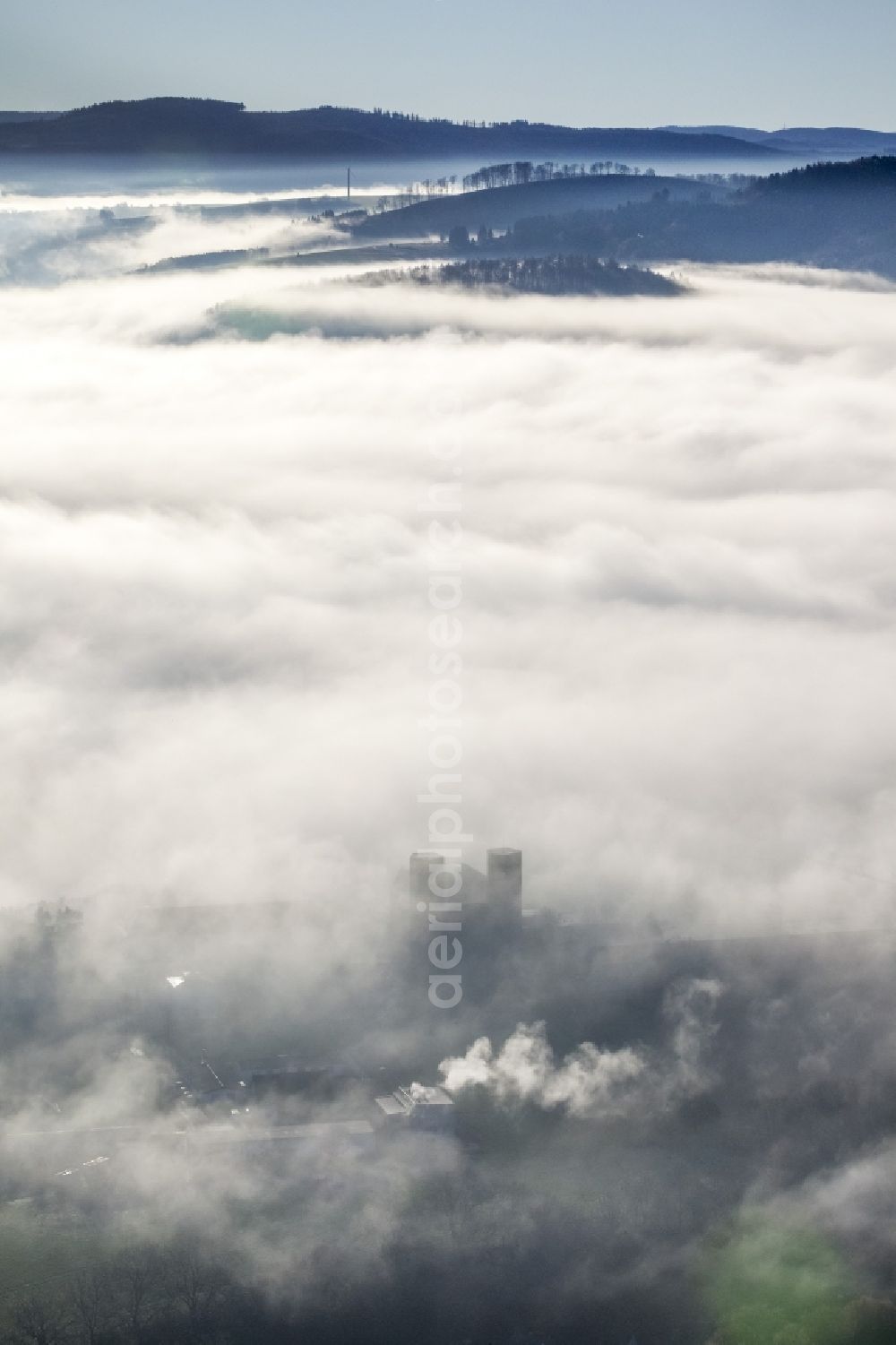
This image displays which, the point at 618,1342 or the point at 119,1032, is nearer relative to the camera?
the point at 618,1342

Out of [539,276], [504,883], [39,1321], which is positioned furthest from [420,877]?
[539,276]

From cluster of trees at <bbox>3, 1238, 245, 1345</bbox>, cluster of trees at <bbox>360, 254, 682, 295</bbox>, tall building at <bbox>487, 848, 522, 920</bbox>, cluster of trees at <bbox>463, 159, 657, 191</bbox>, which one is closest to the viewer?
cluster of trees at <bbox>3, 1238, 245, 1345</bbox>

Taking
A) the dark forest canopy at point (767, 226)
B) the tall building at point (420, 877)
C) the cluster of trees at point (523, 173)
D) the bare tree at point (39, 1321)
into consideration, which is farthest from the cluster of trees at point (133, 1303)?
the cluster of trees at point (523, 173)

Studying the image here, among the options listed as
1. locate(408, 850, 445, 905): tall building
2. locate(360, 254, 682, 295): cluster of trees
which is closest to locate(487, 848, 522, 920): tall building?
locate(408, 850, 445, 905): tall building

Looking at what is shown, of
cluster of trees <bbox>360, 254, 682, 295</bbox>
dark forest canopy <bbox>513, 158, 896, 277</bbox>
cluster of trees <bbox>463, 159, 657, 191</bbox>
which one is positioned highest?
cluster of trees <bbox>463, 159, 657, 191</bbox>

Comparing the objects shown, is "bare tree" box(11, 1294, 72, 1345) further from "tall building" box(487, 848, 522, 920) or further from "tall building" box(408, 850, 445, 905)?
"tall building" box(487, 848, 522, 920)

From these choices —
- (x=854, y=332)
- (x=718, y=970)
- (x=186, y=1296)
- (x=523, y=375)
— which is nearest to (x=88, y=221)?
(x=523, y=375)

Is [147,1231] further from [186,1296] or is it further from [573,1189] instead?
[573,1189]

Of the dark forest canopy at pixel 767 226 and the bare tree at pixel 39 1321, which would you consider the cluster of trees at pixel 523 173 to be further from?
the bare tree at pixel 39 1321

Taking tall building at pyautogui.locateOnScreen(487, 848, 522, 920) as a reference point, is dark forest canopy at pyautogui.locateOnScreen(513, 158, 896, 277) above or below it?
above

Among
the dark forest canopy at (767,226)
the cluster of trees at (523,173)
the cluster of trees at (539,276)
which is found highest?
the cluster of trees at (523,173)

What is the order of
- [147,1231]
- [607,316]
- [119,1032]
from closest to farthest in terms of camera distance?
[147,1231]
[119,1032]
[607,316]
